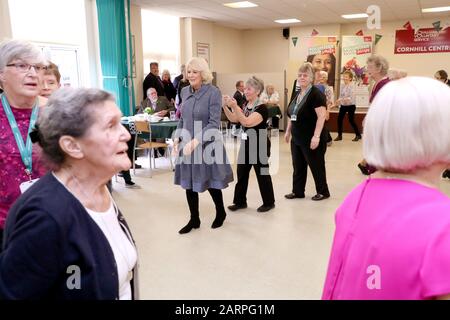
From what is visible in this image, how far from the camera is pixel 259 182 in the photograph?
A: 4.10m

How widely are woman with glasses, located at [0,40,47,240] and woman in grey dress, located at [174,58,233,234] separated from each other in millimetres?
1631

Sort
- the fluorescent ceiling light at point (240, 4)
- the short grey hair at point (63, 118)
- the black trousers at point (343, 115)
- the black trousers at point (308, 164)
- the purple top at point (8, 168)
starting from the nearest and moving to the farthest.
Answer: the short grey hair at point (63, 118) → the purple top at point (8, 168) → the black trousers at point (308, 164) → the fluorescent ceiling light at point (240, 4) → the black trousers at point (343, 115)

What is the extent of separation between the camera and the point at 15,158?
5.09ft

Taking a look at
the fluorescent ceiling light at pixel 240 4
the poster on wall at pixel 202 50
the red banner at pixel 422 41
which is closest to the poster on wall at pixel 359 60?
the red banner at pixel 422 41

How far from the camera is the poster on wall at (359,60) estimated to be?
1052cm

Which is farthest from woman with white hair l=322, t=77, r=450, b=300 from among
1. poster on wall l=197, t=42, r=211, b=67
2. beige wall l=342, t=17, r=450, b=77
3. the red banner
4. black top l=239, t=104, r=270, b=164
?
the red banner

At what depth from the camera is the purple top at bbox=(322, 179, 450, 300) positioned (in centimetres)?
79

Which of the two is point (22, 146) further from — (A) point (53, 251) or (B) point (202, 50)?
(B) point (202, 50)

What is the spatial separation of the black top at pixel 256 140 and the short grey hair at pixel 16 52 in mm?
2468

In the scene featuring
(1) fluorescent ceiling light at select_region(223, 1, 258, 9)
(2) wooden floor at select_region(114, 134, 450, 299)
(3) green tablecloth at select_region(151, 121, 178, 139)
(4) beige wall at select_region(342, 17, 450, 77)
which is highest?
(1) fluorescent ceiling light at select_region(223, 1, 258, 9)

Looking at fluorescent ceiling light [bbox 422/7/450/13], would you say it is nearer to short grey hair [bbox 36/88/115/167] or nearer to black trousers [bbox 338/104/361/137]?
black trousers [bbox 338/104/361/137]

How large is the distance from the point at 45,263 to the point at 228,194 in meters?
3.96

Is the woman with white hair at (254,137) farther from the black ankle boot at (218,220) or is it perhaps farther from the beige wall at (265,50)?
the beige wall at (265,50)
